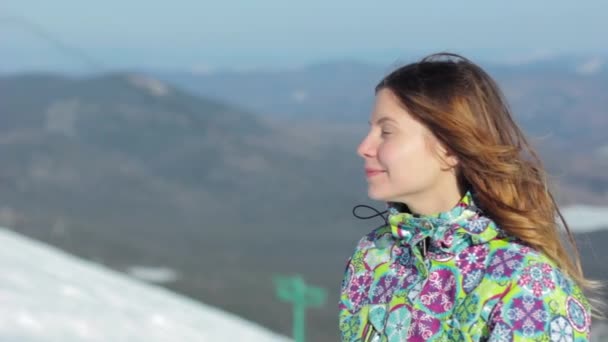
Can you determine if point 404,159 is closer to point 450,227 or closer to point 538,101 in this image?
point 450,227

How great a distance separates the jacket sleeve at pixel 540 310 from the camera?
1836 mm

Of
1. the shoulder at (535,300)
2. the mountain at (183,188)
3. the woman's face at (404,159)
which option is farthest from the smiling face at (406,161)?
the mountain at (183,188)

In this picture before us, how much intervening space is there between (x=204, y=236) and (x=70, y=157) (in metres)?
15.3

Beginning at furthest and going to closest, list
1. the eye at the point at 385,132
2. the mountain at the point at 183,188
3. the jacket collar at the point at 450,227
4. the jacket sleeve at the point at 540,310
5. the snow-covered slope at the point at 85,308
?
the mountain at the point at 183,188
the snow-covered slope at the point at 85,308
the eye at the point at 385,132
the jacket collar at the point at 450,227
the jacket sleeve at the point at 540,310

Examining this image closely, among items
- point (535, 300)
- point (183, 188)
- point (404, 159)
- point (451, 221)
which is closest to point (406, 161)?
point (404, 159)

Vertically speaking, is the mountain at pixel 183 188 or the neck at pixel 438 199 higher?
the neck at pixel 438 199

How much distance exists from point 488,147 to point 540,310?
34 cm

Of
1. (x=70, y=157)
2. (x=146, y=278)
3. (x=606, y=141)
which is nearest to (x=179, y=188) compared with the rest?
(x=70, y=157)

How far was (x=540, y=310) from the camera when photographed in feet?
6.07

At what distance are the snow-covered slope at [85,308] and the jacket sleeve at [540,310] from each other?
5177 millimetres

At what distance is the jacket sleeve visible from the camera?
6.02ft

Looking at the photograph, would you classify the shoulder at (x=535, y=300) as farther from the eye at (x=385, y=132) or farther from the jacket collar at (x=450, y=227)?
the eye at (x=385, y=132)

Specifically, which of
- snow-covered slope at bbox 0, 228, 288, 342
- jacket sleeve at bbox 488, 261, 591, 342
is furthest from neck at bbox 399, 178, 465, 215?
snow-covered slope at bbox 0, 228, 288, 342

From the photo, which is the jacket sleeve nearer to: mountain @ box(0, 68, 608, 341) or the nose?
the nose
